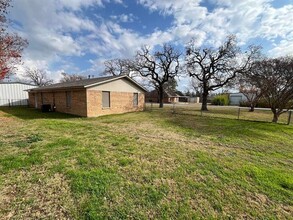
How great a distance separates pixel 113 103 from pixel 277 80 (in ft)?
43.0

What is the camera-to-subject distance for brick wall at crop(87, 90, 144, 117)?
43.9 ft

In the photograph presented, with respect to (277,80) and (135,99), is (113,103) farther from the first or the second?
(277,80)

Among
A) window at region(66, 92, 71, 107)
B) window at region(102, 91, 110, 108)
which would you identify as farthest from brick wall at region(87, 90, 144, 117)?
window at region(66, 92, 71, 107)

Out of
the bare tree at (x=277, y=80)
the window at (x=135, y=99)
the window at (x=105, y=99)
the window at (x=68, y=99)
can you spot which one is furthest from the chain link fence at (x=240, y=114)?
the window at (x=68, y=99)

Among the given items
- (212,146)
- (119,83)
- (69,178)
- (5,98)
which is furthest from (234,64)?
(5,98)

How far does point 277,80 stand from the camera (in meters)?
11.2

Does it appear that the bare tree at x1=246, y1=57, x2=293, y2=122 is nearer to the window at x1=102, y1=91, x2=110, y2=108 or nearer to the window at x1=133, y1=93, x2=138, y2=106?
the window at x1=133, y1=93, x2=138, y2=106

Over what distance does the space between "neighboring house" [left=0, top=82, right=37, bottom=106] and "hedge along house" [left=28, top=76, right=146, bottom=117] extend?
967cm

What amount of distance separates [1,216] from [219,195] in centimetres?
374

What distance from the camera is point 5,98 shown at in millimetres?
Result: 24719

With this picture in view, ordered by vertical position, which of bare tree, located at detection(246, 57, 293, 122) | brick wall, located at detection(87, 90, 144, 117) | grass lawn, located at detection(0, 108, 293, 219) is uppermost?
bare tree, located at detection(246, 57, 293, 122)

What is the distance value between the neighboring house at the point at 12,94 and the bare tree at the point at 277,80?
31.7 m

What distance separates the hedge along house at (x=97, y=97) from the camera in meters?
13.4

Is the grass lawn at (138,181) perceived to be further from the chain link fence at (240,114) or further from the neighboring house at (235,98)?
the neighboring house at (235,98)
